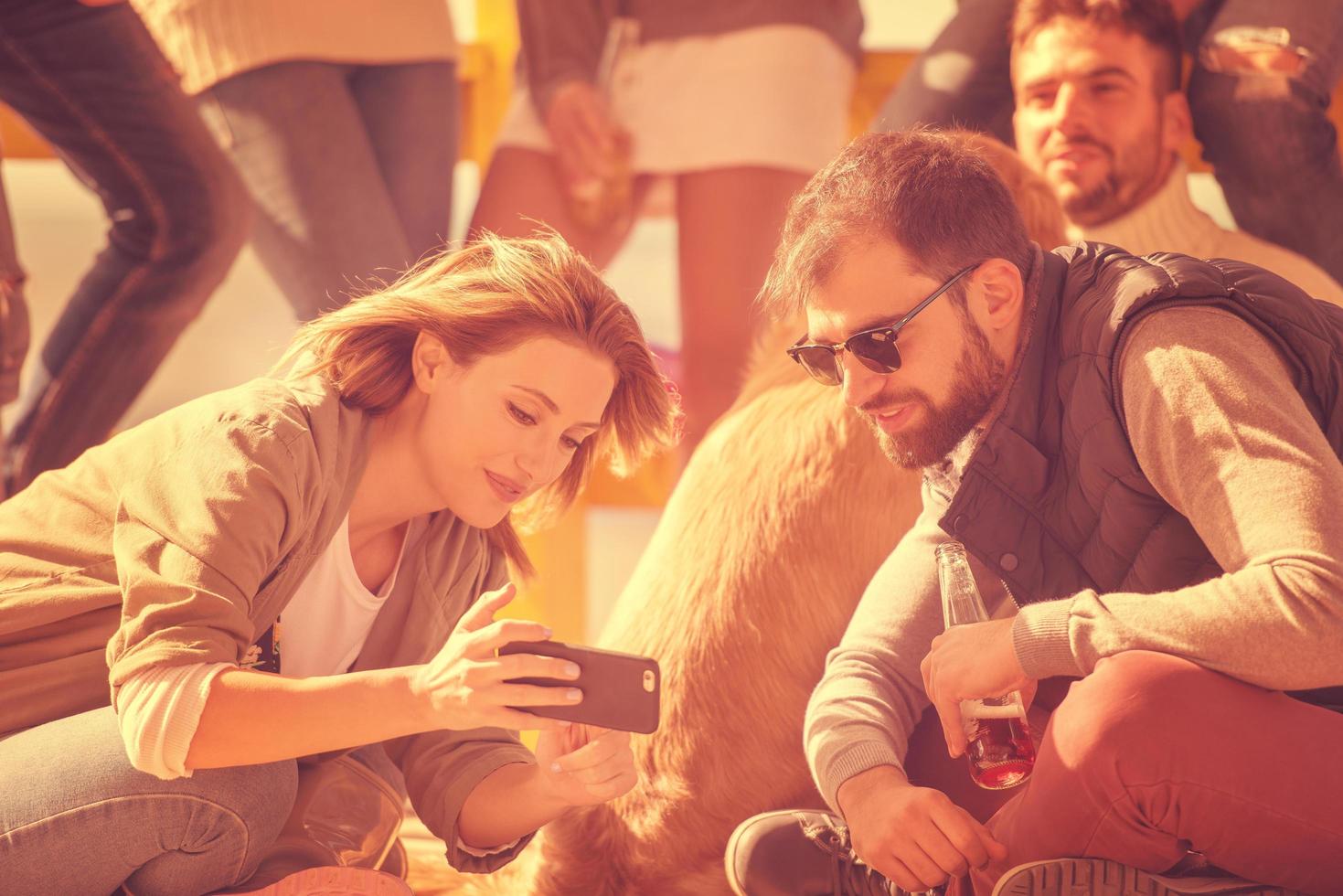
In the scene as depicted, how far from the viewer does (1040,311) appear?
1295mm

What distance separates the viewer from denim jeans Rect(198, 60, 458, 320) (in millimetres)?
2197

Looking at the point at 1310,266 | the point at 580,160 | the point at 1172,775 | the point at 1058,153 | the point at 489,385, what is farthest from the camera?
the point at 580,160

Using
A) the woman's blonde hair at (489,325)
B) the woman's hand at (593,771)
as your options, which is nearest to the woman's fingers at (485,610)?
the woman's hand at (593,771)

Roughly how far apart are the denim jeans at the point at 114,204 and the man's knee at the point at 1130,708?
163 cm

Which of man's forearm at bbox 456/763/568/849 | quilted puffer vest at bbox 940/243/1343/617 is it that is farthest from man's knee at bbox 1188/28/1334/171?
man's forearm at bbox 456/763/568/849

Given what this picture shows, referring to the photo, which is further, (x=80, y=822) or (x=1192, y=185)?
(x=1192, y=185)

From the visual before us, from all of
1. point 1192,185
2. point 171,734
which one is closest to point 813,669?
point 171,734

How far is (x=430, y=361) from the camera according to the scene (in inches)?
58.9

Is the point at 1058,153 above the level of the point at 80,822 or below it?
above

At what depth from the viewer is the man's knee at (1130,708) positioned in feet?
3.54

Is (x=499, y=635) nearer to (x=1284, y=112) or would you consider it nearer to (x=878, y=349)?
(x=878, y=349)

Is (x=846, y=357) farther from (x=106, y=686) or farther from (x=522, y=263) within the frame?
(x=106, y=686)

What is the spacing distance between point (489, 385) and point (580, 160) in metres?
1.04

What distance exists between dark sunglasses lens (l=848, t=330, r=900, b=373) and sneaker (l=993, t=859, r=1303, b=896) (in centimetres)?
44
